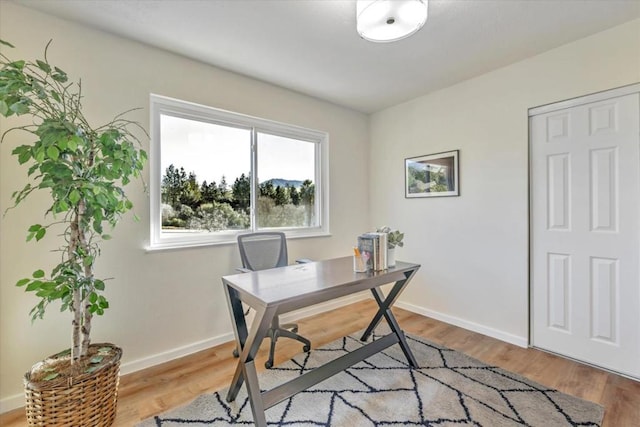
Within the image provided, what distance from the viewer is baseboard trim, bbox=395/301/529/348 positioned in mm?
2559

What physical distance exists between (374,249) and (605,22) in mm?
2313

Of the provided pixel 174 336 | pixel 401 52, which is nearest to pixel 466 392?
pixel 174 336

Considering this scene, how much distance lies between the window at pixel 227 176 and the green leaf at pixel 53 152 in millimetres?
893

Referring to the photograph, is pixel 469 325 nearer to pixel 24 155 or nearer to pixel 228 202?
pixel 228 202

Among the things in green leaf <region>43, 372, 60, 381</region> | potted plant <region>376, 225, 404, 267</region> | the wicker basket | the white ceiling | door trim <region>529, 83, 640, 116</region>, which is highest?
the white ceiling

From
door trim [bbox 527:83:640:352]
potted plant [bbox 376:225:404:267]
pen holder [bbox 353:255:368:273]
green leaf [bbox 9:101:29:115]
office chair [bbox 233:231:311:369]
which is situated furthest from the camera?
office chair [bbox 233:231:311:369]

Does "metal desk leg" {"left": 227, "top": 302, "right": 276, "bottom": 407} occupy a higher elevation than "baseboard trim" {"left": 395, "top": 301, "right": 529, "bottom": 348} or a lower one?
higher

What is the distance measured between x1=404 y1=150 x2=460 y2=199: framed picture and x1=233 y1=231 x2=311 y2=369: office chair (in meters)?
1.74

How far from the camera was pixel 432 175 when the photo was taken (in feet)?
10.6

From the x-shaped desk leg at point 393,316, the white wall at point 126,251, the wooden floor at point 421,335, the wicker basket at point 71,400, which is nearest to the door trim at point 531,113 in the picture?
the wooden floor at point 421,335

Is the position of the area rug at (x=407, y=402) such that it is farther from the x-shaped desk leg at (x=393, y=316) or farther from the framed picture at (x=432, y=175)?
the framed picture at (x=432, y=175)

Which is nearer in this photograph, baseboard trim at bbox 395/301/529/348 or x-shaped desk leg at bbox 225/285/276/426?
x-shaped desk leg at bbox 225/285/276/426

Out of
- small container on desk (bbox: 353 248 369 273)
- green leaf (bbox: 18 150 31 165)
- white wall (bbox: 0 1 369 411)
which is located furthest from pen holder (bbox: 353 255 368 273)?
green leaf (bbox: 18 150 31 165)

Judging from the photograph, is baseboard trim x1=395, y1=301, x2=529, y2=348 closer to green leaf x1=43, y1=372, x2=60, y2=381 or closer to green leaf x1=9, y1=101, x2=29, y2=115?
green leaf x1=43, y1=372, x2=60, y2=381
